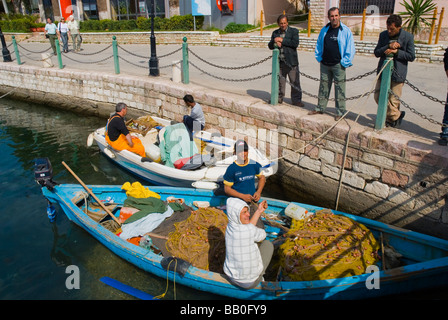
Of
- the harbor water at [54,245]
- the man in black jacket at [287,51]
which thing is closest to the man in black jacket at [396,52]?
the man in black jacket at [287,51]

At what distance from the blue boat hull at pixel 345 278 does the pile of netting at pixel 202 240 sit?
361 mm

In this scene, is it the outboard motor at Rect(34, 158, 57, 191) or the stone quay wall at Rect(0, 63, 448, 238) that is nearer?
the stone quay wall at Rect(0, 63, 448, 238)

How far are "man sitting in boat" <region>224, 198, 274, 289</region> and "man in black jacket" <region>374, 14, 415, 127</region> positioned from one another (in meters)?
3.61

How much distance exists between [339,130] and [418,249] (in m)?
2.53

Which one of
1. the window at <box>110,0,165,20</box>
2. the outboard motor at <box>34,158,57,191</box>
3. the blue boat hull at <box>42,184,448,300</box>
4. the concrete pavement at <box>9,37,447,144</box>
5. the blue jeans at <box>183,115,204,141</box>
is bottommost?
the blue boat hull at <box>42,184,448,300</box>

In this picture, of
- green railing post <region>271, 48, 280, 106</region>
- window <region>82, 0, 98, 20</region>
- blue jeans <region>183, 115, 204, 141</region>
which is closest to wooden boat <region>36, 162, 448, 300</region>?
blue jeans <region>183, 115, 204, 141</region>

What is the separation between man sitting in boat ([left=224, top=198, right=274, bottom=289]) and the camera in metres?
4.18

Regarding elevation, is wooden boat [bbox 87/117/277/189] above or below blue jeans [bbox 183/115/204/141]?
below

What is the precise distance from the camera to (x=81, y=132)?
12.8 meters

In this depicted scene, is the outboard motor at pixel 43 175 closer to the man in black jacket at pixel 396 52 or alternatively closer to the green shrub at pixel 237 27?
the man in black jacket at pixel 396 52

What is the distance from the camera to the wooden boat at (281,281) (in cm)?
472

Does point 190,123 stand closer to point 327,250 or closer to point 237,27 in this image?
point 327,250

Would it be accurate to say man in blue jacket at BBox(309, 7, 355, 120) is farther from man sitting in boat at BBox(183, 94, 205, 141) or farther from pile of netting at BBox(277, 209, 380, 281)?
man sitting in boat at BBox(183, 94, 205, 141)
